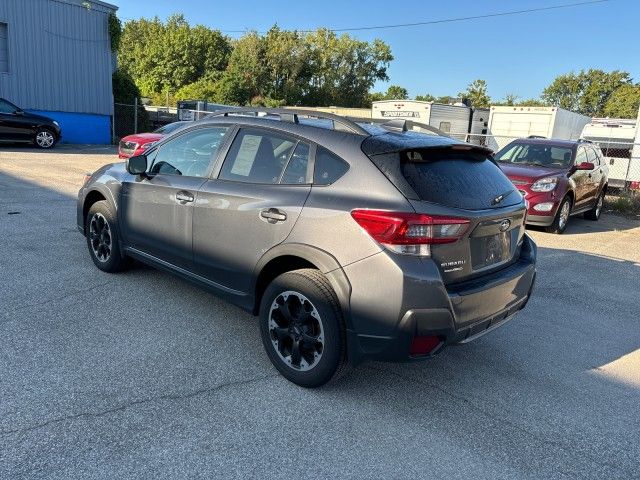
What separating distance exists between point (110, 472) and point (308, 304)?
1.41 m

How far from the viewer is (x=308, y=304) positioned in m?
3.24

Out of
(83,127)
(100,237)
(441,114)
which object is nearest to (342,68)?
(441,114)

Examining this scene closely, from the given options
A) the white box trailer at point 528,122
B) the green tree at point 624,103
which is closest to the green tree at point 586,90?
the green tree at point 624,103

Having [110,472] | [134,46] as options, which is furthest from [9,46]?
[134,46]

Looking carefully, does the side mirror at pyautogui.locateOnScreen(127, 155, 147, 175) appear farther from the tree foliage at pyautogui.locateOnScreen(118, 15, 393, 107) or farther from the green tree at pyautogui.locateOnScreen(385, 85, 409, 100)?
the green tree at pyautogui.locateOnScreen(385, 85, 409, 100)

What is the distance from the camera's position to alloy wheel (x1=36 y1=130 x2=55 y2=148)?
17.2 m

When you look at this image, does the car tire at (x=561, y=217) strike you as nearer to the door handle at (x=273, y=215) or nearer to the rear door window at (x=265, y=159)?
the rear door window at (x=265, y=159)

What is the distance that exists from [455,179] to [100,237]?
144 inches

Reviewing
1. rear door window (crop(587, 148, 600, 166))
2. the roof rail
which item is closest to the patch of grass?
rear door window (crop(587, 148, 600, 166))

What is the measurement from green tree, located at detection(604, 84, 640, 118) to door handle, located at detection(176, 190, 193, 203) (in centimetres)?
7027

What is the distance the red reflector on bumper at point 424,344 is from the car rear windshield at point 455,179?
2.62 ft

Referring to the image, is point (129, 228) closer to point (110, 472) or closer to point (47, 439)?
point (47, 439)

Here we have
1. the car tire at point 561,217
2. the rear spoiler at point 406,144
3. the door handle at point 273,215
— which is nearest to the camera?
the rear spoiler at point 406,144

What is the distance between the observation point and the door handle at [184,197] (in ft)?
13.3
